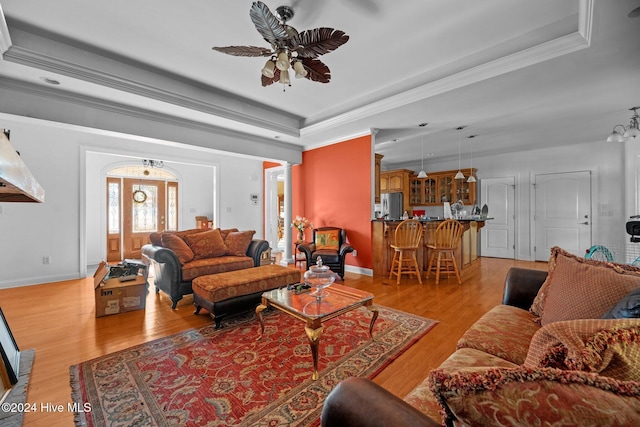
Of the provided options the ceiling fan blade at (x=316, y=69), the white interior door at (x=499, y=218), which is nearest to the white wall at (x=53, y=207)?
the ceiling fan blade at (x=316, y=69)

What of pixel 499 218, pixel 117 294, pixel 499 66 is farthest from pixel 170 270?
pixel 499 218

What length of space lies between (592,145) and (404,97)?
16.5 feet

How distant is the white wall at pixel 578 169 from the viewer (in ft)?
17.0

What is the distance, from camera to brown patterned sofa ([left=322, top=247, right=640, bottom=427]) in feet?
Result: 1.57

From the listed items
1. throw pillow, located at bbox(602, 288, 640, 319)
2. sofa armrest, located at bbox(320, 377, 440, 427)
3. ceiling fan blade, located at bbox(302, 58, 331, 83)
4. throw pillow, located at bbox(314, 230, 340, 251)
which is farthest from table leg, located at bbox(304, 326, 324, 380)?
throw pillow, located at bbox(314, 230, 340, 251)

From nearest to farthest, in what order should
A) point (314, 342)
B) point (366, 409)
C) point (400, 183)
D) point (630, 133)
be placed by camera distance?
1. point (366, 409)
2. point (314, 342)
3. point (630, 133)
4. point (400, 183)

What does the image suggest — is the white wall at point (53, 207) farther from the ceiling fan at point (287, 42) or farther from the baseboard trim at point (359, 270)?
the baseboard trim at point (359, 270)

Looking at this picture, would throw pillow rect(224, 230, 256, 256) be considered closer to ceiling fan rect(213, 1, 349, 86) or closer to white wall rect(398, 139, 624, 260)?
ceiling fan rect(213, 1, 349, 86)

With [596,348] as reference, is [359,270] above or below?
below

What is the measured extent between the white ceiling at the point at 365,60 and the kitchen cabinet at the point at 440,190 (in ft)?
8.48

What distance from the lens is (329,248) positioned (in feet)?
15.0

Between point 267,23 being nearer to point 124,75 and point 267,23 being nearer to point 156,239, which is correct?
point 124,75

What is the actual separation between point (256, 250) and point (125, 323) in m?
1.73

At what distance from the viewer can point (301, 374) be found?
1.83 meters
